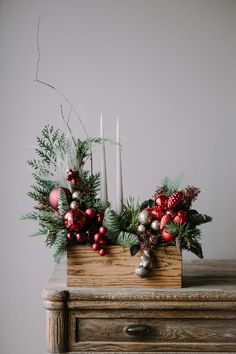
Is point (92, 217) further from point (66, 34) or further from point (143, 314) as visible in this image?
point (66, 34)

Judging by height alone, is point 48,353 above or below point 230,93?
below

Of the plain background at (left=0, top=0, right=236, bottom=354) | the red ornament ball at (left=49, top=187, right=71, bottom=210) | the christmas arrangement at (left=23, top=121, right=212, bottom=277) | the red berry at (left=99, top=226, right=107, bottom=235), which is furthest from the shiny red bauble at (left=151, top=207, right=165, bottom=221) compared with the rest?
the plain background at (left=0, top=0, right=236, bottom=354)

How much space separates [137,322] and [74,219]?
340 mm

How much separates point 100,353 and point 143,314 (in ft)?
0.53

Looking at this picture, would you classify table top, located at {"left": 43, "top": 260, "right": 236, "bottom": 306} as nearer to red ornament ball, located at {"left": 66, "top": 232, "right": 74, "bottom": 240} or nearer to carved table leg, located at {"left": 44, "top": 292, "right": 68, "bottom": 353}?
carved table leg, located at {"left": 44, "top": 292, "right": 68, "bottom": 353}

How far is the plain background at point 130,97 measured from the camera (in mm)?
2199

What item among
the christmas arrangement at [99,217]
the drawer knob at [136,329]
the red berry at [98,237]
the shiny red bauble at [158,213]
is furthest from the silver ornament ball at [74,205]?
the drawer knob at [136,329]

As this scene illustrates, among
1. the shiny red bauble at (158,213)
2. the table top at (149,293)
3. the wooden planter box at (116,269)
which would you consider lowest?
the table top at (149,293)

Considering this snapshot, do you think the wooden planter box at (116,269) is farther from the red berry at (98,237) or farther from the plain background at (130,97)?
the plain background at (130,97)

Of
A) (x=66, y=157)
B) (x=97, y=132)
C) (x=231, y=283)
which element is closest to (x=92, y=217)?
(x=66, y=157)

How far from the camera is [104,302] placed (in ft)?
5.16

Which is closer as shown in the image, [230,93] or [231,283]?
[231,283]

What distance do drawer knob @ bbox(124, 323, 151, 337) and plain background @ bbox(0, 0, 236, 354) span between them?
2.25 feet

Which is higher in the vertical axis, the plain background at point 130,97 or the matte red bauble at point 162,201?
the plain background at point 130,97
